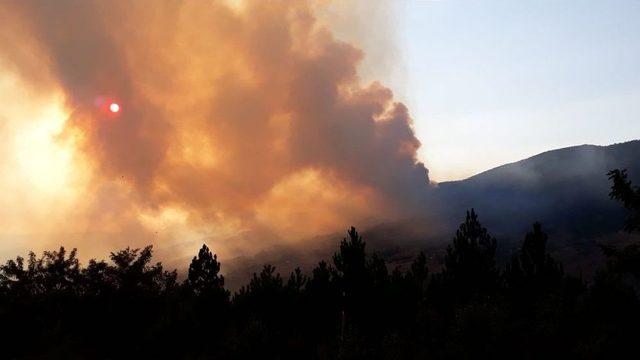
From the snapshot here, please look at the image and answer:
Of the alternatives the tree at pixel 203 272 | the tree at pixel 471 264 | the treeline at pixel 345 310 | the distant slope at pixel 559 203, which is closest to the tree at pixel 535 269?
the treeline at pixel 345 310

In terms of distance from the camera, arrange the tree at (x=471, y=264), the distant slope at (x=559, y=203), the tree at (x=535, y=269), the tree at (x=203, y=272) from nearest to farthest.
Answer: the tree at (x=535, y=269), the tree at (x=471, y=264), the tree at (x=203, y=272), the distant slope at (x=559, y=203)

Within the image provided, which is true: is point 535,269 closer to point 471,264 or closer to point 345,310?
point 471,264

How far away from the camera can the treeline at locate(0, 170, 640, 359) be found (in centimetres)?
2353

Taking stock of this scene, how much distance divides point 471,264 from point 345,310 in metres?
12.4

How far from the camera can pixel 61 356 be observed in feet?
95.0

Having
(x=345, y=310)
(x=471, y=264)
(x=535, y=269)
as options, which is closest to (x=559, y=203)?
(x=471, y=264)

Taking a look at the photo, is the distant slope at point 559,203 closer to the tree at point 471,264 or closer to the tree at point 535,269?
the tree at point 471,264

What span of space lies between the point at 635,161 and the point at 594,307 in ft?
579

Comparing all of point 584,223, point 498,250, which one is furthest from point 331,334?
point 584,223

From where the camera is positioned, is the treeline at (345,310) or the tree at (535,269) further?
the tree at (535,269)

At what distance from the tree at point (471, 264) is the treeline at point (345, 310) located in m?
0.09

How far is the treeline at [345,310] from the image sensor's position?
2353 centimetres

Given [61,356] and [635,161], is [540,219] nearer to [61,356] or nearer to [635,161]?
[635,161]

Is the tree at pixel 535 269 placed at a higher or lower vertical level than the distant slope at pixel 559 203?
lower
